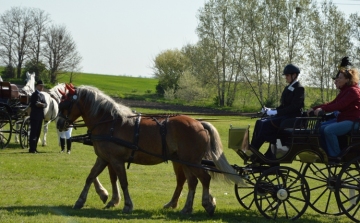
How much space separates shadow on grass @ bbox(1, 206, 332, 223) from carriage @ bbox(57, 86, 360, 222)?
0.19 metres

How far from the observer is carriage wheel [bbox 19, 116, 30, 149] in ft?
68.4

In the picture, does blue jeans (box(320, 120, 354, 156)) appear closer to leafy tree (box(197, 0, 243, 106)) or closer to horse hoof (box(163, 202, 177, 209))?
horse hoof (box(163, 202, 177, 209))

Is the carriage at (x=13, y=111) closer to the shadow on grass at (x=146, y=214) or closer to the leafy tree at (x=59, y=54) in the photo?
the shadow on grass at (x=146, y=214)

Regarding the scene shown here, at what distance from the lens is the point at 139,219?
975 cm

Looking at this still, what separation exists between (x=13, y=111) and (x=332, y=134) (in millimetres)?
12482

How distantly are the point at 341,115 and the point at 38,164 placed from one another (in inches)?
376

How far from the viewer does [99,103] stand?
11.0 meters

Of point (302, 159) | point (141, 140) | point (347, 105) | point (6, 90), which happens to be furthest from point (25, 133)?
point (347, 105)

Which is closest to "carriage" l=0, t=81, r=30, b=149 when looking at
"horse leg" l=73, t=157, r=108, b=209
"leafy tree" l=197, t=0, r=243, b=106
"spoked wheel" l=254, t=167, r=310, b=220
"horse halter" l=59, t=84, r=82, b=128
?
"horse halter" l=59, t=84, r=82, b=128

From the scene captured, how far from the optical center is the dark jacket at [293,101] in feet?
34.1

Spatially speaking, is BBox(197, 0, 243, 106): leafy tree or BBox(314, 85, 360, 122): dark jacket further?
BBox(197, 0, 243, 106): leafy tree

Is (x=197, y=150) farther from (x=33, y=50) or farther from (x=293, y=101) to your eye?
(x=33, y=50)

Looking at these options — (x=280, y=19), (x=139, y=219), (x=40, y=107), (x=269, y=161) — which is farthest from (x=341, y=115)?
(x=280, y=19)

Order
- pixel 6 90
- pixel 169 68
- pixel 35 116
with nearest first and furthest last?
pixel 6 90, pixel 35 116, pixel 169 68
